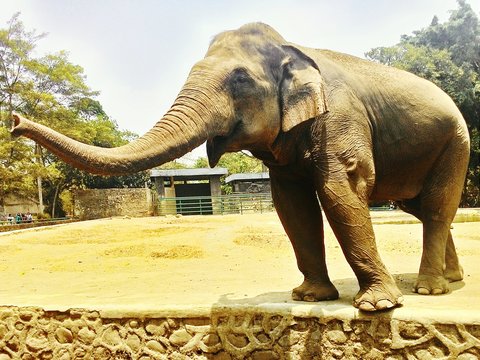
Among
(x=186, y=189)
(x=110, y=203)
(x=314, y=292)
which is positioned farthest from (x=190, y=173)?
(x=314, y=292)

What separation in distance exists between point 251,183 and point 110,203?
9328 mm

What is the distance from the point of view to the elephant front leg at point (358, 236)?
313 centimetres

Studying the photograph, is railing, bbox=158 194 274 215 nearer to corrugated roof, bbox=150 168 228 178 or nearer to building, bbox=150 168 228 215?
building, bbox=150 168 228 215

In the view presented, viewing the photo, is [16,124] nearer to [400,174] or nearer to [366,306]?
[366,306]

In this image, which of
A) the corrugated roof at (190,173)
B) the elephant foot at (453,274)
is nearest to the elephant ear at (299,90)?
the elephant foot at (453,274)

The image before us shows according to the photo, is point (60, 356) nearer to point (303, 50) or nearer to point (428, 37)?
point (303, 50)

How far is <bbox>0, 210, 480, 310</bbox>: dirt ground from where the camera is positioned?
13.0ft

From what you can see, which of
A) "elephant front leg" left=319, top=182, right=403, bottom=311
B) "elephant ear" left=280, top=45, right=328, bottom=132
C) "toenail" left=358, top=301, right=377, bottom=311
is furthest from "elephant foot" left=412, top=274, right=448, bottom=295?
"elephant ear" left=280, top=45, right=328, bottom=132

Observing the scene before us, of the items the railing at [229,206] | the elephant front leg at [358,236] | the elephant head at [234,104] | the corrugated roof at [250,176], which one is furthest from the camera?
the corrugated roof at [250,176]

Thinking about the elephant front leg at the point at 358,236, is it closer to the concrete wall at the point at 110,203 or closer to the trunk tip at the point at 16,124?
the trunk tip at the point at 16,124

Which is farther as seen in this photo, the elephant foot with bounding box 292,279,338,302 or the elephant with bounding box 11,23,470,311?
the elephant foot with bounding box 292,279,338,302

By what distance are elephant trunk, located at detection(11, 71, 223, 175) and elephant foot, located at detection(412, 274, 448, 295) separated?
2.04 metres

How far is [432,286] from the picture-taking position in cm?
357

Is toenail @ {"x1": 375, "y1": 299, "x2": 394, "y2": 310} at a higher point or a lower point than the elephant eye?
lower
